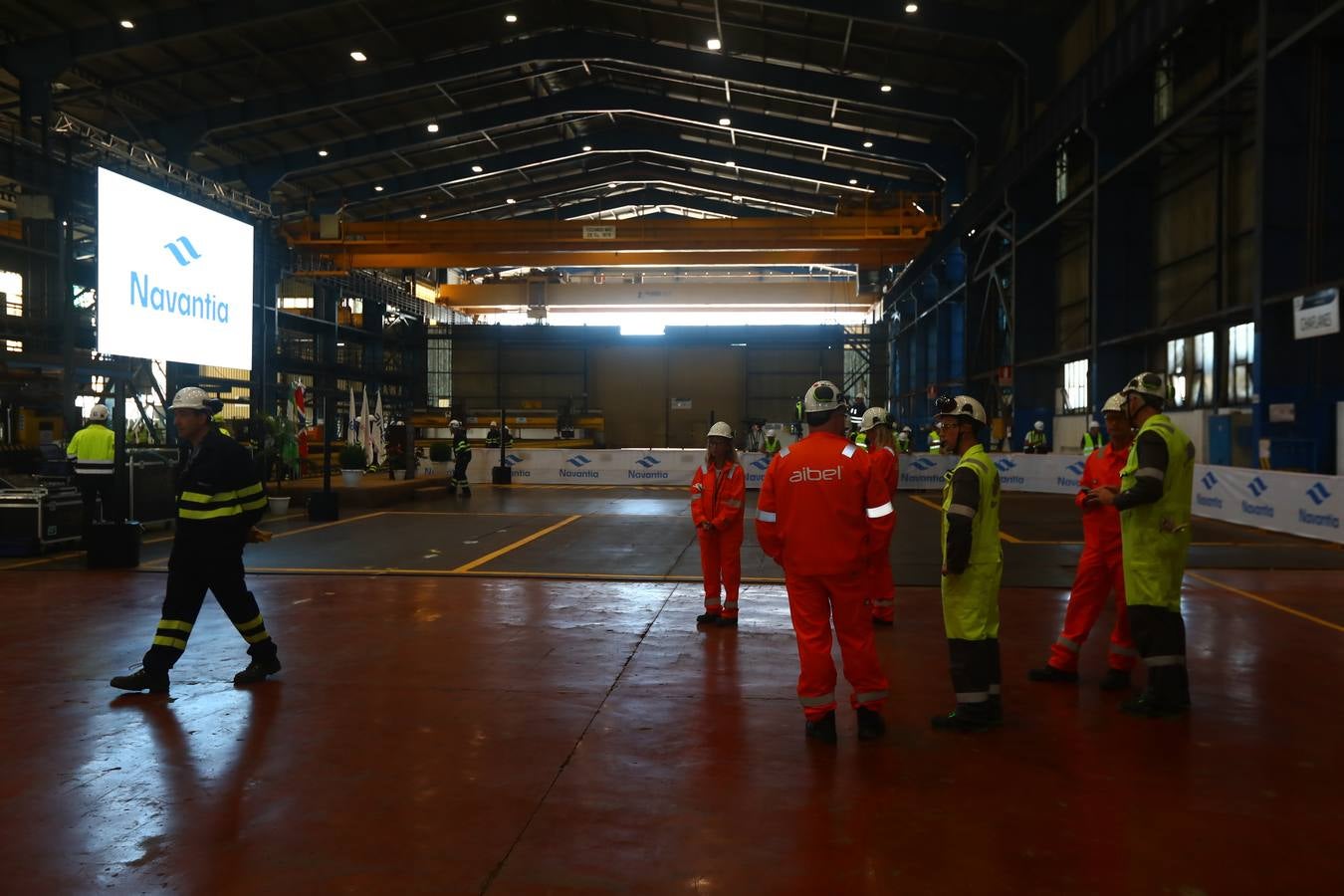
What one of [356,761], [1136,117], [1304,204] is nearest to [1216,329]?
[1304,204]

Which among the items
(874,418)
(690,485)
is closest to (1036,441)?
(690,485)

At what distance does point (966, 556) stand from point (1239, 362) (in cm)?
1716

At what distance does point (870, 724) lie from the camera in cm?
482

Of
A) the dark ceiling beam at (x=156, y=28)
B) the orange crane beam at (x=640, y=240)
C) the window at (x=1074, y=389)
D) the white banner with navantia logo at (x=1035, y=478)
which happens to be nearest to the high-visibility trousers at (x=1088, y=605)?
the white banner with navantia logo at (x=1035, y=478)

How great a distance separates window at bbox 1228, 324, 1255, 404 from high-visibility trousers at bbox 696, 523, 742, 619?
15.1 metres

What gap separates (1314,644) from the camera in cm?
708

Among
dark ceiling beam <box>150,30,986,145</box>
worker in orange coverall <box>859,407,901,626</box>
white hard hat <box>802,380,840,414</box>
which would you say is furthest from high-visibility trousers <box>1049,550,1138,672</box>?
dark ceiling beam <box>150,30,986,145</box>

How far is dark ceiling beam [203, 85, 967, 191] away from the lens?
31.2 m

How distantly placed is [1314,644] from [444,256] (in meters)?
30.4

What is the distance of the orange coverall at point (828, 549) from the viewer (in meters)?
4.64

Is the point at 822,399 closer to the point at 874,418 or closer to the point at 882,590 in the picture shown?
the point at 882,590

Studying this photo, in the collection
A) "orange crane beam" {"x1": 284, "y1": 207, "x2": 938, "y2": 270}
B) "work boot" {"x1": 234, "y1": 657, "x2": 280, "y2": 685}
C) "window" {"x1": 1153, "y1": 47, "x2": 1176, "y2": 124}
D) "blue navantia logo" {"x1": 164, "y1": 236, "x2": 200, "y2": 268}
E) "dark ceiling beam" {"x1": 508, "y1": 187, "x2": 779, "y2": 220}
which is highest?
"dark ceiling beam" {"x1": 508, "y1": 187, "x2": 779, "y2": 220}

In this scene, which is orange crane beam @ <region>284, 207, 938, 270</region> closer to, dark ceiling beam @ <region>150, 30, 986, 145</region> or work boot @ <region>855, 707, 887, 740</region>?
dark ceiling beam @ <region>150, 30, 986, 145</region>

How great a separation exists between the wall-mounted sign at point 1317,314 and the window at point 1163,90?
24.7 ft
